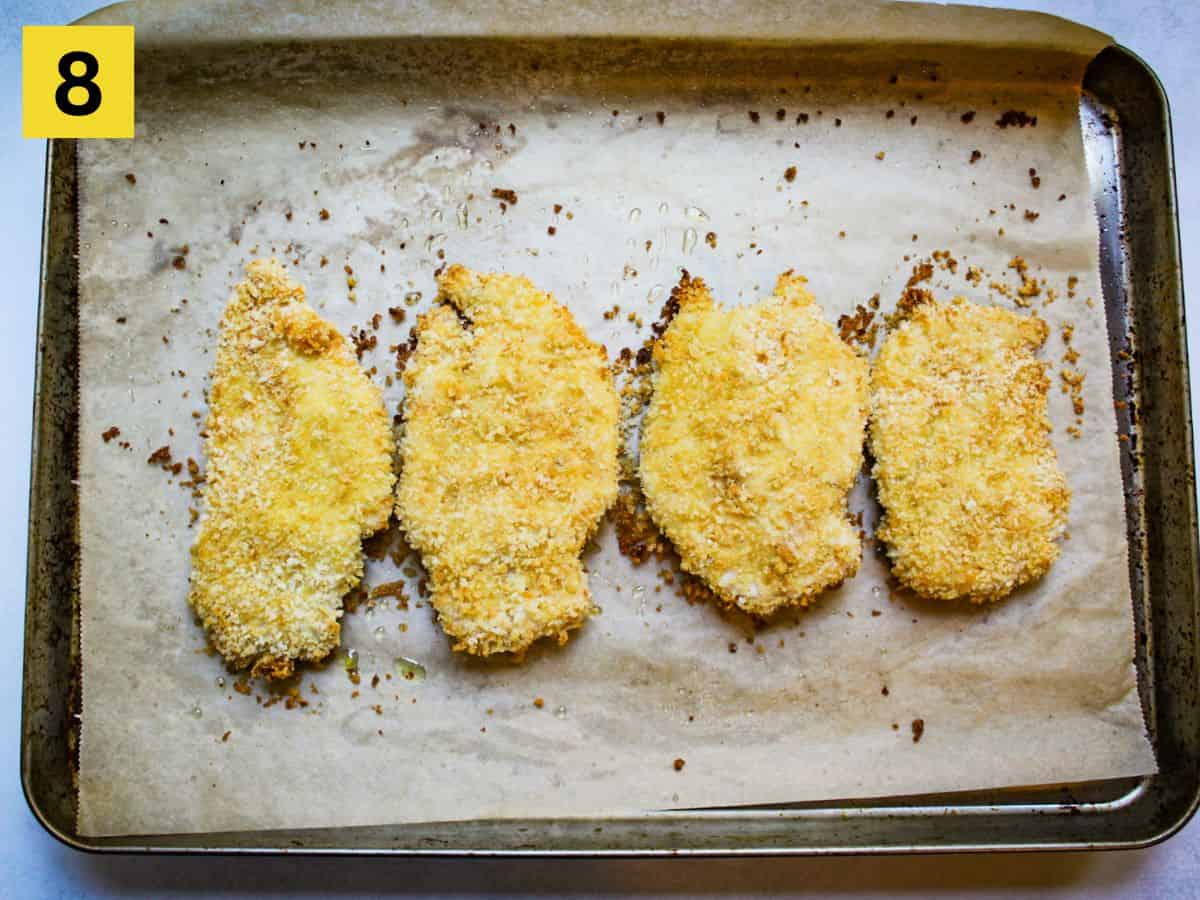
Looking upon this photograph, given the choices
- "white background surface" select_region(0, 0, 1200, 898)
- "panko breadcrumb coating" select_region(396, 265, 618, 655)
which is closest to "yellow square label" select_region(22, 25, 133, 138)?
"white background surface" select_region(0, 0, 1200, 898)

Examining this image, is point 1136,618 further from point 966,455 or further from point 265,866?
point 265,866

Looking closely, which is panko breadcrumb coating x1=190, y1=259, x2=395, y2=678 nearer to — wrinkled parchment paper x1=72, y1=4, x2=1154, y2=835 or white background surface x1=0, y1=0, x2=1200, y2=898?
wrinkled parchment paper x1=72, y1=4, x2=1154, y2=835

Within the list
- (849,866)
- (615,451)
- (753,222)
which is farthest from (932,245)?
(849,866)

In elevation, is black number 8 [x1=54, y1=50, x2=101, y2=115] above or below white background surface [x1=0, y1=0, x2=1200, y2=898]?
above

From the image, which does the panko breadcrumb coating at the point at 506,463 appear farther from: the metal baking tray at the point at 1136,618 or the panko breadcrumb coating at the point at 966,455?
the panko breadcrumb coating at the point at 966,455

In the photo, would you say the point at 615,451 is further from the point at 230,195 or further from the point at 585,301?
the point at 230,195

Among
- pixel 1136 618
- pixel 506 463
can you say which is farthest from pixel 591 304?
pixel 1136 618
